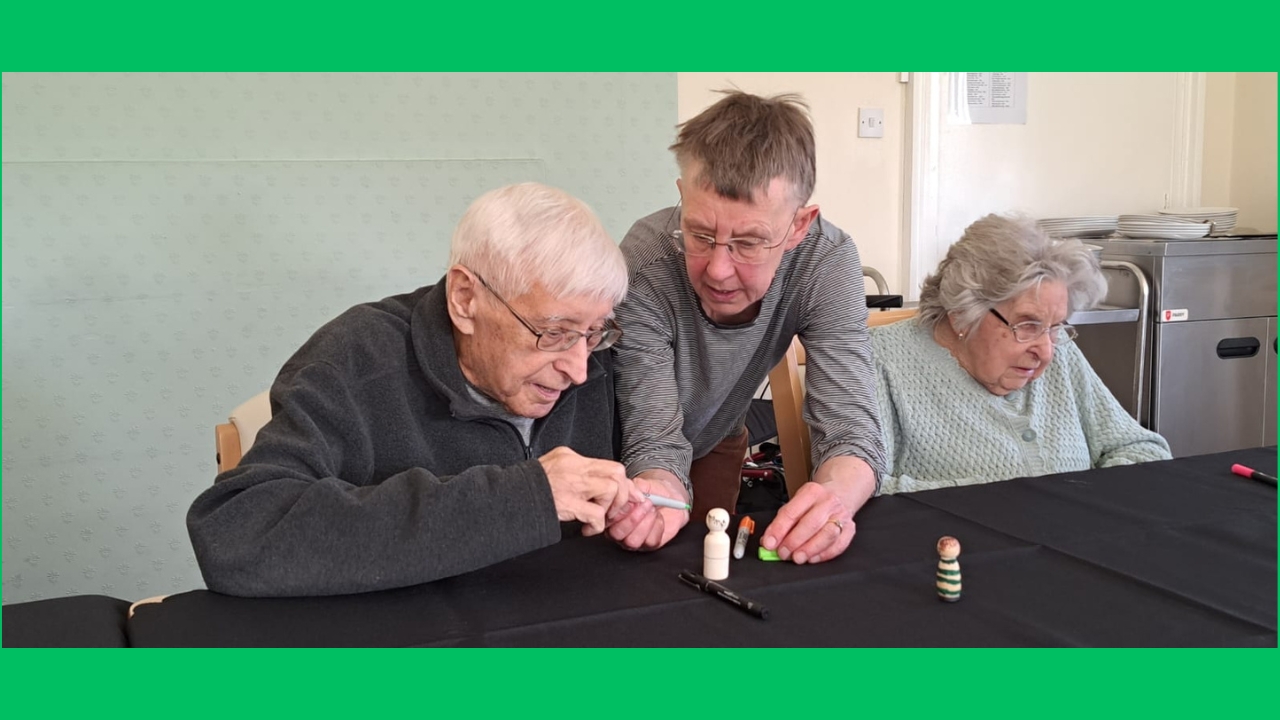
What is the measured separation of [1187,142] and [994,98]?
1.01m

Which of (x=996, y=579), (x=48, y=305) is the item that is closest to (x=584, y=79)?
(x=48, y=305)

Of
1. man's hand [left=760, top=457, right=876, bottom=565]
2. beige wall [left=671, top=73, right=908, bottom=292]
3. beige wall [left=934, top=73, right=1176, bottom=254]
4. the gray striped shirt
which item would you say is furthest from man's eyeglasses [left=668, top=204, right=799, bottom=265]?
beige wall [left=934, top=73, right=1176, bottom=254]

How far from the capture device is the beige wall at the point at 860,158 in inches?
151

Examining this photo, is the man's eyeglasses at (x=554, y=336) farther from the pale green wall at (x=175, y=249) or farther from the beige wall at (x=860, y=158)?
the beige wall at (x=860, y=158)

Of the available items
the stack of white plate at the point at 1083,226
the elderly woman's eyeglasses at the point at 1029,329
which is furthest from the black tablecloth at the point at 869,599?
the stack of white plate at the point at 1083,226

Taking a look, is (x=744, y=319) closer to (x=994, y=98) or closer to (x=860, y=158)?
(x=860, y=158)

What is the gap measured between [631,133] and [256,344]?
133cm

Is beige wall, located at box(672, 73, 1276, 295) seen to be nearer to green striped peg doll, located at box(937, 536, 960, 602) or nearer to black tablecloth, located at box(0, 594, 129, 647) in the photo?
green striped peg doll, located at box(937, 536, 960, 602)

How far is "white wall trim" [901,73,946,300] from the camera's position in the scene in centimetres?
393

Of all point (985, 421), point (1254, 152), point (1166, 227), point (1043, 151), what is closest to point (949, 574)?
point (985, 421)

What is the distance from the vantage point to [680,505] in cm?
151

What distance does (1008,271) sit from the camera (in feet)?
6.84

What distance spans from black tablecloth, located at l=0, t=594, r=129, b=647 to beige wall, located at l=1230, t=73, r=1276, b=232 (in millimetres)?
4573

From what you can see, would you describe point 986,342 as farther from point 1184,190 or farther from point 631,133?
point 1184,190
